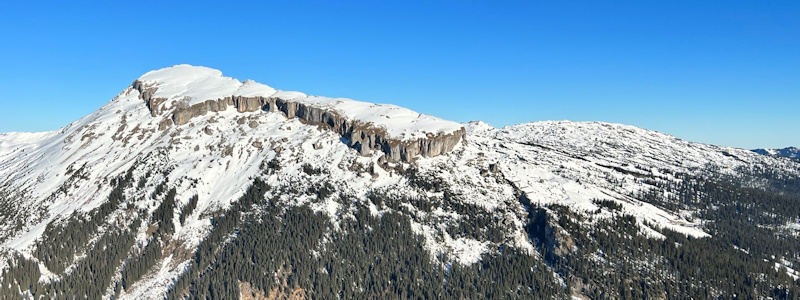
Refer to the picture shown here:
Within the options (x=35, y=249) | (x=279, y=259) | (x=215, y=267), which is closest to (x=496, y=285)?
(x=279, y=259)

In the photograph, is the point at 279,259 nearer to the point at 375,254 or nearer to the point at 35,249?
the point at 375,254

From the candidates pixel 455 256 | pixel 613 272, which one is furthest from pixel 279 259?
pixel 613 272

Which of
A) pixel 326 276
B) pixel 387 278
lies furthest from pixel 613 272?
pixel 326 276

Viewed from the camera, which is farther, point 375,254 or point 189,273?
point 375,254

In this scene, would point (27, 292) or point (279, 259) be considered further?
point (279, 259)

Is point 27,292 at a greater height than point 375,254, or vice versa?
point 375,254

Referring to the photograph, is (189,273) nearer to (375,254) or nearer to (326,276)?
(326,276)

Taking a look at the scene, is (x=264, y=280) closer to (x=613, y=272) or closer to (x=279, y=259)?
(x=279, y=259)
